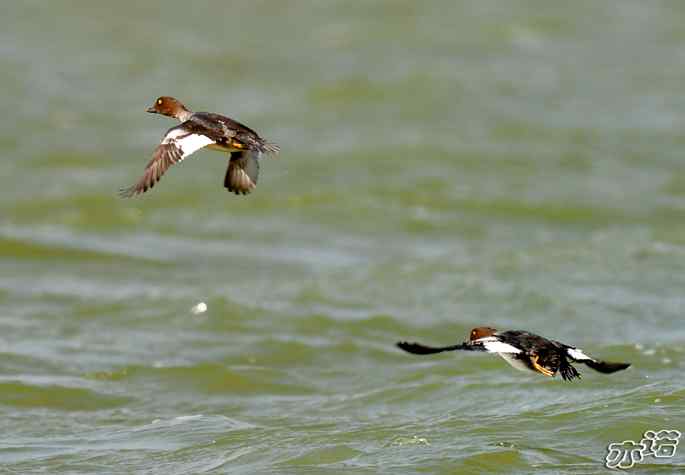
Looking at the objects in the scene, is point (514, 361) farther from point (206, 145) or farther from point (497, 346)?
point (206, 145)

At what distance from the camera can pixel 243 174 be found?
30.2 feet

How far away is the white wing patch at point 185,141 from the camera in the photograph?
27.3 feet

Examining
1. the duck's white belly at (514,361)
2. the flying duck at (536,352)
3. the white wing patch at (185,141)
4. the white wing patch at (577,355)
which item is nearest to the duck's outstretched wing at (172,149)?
the white wing patch at (185,141)

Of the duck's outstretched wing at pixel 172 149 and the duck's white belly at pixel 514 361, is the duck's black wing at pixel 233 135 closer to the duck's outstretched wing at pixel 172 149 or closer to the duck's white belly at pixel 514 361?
the duck's outstretched wing at pixel 172 149

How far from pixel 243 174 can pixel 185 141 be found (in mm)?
879

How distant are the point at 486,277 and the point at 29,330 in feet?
14.7

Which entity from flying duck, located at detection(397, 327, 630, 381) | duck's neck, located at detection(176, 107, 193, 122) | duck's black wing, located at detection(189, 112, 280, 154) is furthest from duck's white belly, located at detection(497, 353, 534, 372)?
duck's neck, located at detection(176, 107, 193, 122)

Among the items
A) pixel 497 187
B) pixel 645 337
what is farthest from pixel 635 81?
pixel 645 337

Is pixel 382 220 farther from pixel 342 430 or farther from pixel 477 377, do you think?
pixel 342 430

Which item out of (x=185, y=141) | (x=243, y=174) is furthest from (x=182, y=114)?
(x=185, y=141)

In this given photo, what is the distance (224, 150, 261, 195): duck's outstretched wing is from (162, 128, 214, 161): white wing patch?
0.72 metres

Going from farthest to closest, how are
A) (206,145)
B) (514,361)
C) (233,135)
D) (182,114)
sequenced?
(182,114) < (233,135) < (206,145) < (514,361)

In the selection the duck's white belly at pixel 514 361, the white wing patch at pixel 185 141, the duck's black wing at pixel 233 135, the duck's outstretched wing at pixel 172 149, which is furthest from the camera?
the duck's black wing at pixel 233 135

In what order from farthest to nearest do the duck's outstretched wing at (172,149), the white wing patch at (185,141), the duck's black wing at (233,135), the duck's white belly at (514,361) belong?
the duck's black wing at (233,135) → the white wing patch at (185,141) → the duck's outstretched wing at (172,149) → the duck's white belly at (514,361)
